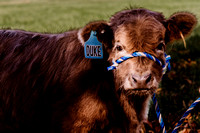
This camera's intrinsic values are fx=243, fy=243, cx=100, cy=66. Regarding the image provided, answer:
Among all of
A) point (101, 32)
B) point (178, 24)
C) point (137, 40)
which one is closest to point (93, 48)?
point (101, 32)

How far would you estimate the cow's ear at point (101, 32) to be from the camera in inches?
104

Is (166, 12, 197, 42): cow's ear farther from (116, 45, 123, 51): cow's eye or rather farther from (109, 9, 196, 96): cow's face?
(116, 45, 123, 51): cow's eye

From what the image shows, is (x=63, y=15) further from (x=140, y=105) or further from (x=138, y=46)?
(x=138, y=46)

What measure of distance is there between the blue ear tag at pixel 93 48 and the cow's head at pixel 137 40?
6 centimetres

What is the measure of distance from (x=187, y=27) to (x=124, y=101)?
1.19 meters

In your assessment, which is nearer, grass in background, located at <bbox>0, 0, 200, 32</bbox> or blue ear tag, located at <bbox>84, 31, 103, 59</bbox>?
blue ear tag, located at <bbox>84, 31, 103, 59</bbox>

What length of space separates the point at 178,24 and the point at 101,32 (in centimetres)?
95

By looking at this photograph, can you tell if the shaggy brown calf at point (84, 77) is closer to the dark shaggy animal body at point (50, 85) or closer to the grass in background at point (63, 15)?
the dark shaggy animal body at point (50, 85)

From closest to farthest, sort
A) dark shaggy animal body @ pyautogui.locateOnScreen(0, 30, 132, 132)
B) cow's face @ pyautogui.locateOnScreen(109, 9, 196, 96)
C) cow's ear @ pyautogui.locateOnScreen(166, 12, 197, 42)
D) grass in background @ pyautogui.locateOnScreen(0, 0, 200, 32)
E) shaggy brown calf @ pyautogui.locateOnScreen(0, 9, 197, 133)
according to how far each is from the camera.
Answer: cow's face @ pyautogui.locateOnScreen(109, 9, 196, 96), shaggy brown calf @ pyautogui.locateOnScreen(0, 9, 197, 133), dark shaggy animal body @ pyautogui.locateOnScreen(0, 30, 132, 132), cow's ear @ pyautogui.locateOnScreen(166, 12, 197, 42), grass in background @ pyautogui.locateOnScreen(0, 0, 200, 32)

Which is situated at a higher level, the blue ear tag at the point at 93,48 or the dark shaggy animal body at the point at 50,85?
the blue ear tag at the point at 93,48

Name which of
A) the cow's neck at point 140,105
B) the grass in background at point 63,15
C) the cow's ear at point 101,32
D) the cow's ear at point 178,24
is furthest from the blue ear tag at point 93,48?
the cow's ear at point 178,24

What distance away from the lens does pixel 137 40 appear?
2.49 m

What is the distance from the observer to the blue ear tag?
2637 mm

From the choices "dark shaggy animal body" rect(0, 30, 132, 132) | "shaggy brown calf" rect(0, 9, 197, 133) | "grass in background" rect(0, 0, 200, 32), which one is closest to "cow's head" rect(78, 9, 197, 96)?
"shaggy brown calf" rect(0, 9, 197, 133)
